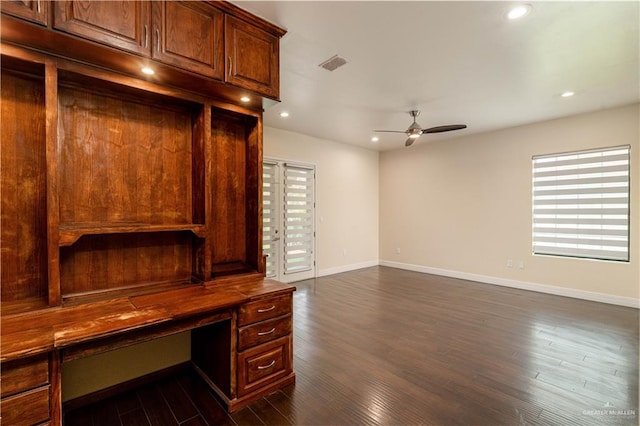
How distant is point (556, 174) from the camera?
191 inches

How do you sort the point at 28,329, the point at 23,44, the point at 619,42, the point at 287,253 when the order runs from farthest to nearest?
the point at 287,253 < the point at 619,42 < the point at 23,44 < the point at 28,329

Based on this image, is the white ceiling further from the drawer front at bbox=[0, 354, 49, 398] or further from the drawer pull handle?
the drawer pull handle

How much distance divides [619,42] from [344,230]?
16.3 feet

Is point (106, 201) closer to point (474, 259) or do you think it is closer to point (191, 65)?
point (191, 65)

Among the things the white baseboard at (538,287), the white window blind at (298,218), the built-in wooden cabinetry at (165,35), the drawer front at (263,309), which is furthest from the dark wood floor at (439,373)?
the built-in wooden cabinetry at (165,35)

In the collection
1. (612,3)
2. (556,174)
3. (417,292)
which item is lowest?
(417,292)

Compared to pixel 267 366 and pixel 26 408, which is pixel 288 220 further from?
pixel 26 408

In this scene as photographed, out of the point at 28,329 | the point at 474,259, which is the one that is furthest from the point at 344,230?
the point at 28,329

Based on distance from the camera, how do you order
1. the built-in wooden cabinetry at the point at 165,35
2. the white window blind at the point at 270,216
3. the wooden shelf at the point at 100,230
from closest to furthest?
the built-in wooden cabinetry at the point at 165,35, the wooden shelf at the point at 100,230, the white window blind at the point at 270,216

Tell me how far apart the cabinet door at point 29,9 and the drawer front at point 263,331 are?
2.10 meters

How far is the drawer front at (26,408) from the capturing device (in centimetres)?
124

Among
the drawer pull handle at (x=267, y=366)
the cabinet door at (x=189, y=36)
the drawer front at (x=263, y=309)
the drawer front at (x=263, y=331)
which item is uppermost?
the cabinet door at (x=189, y=36)

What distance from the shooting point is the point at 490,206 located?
5.54 metres

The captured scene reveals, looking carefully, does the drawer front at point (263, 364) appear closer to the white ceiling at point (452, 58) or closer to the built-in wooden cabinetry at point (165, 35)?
the built-in wooden cabinetry at point (165, 35)
